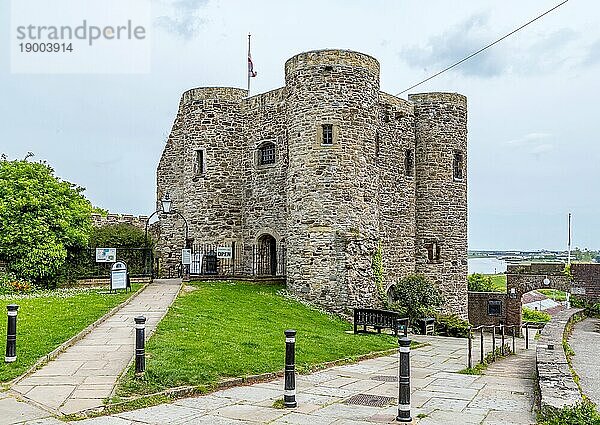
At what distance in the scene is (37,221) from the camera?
23.5 metres

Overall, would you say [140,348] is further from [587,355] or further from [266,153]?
[266,153]

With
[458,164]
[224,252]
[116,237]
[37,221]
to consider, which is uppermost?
[458,164]

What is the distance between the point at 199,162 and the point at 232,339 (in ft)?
56.6

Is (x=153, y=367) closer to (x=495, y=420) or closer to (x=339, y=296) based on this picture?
(x=495, y=420)

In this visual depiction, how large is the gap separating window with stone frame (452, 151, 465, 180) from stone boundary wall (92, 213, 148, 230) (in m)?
15.9

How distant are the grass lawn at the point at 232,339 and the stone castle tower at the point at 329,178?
285cm

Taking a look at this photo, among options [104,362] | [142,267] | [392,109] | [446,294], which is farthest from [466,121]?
[104,362]

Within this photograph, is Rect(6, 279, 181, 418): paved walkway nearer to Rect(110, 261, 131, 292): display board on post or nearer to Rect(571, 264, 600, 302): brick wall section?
Rect(110, 261, 131, 292): display board on post

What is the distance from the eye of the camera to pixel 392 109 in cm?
3039

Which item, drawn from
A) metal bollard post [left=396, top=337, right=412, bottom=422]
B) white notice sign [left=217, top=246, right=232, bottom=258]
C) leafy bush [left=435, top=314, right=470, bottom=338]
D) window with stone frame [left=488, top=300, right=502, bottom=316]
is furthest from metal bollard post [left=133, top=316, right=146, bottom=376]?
window with stone frame [left=488, top=300, right=502, bottom=316]

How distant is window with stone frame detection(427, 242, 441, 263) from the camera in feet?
105

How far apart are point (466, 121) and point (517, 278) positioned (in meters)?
9.43

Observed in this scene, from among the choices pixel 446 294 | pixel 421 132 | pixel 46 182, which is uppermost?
pixel 421 132

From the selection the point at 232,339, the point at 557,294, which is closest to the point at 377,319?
the point at 232,339
